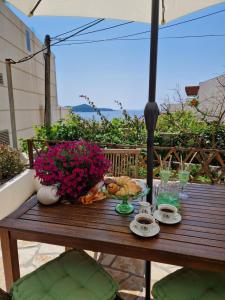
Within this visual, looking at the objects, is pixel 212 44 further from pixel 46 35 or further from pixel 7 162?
pixel 7 162

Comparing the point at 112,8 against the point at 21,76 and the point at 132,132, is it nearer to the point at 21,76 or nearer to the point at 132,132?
the point at 132,132

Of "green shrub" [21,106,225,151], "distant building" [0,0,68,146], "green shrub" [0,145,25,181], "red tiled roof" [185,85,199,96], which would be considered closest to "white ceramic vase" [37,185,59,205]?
"green shrub" [0,145,25,181]

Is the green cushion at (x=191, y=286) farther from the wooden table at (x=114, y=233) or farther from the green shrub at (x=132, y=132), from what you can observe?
the green shrub at (x=132, y=132)

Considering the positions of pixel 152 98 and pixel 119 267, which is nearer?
pixel 152 98

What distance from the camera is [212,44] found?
22.2 feet

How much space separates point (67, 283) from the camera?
112cm

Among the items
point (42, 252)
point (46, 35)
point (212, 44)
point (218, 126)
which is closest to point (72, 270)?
point (42, 252)

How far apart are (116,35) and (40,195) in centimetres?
607

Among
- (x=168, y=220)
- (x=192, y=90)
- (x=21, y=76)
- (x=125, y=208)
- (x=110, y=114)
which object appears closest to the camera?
(x=168, y=220)

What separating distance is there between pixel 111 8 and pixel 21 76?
16.5 feet

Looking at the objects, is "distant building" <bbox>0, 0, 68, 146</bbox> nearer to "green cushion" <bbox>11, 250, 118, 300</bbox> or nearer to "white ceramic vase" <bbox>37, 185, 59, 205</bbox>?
"white ceramic vase" <bbox>37, 185, 59, 205</bbox>

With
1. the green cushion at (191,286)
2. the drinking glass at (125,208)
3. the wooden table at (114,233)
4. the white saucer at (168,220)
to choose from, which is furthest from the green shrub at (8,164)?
the green cushion at (191,286)

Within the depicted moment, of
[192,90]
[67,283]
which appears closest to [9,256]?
[67,283]

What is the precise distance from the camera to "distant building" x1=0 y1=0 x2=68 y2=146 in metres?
4.97
